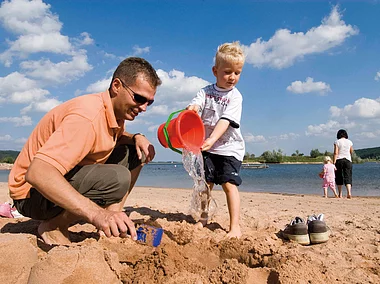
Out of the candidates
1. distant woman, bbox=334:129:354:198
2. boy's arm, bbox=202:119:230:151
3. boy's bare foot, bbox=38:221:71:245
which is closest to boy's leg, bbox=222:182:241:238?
boy's arm, bbox=202:119:230:151

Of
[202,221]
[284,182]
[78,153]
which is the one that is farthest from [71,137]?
[284,182]

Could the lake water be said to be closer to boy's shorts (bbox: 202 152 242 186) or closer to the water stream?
the water stream

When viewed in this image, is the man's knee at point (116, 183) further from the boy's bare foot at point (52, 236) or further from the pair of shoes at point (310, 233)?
the pair of shoes at point (310, 233)

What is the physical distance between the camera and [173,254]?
204cm

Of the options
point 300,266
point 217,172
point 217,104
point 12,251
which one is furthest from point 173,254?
point 217,104

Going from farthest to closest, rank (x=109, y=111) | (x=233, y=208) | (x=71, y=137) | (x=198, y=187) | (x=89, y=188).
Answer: (x=198, y=187), (x=233, y=208), (x=89, y=188), (x=109, y=111), (x=71, y=137)

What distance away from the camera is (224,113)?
3.34 metres

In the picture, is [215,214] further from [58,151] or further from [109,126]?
[58,151]

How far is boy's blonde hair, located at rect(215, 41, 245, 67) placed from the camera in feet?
10.8

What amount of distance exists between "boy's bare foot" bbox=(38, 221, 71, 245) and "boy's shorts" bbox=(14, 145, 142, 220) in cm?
8

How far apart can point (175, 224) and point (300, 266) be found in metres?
1.72

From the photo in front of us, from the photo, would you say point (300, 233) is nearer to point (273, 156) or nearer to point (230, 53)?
point (230, 53)

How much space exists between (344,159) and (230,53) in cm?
521

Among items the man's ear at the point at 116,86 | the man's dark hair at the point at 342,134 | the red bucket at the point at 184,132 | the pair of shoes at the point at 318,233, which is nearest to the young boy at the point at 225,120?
the red bucket at the point at 184,132
